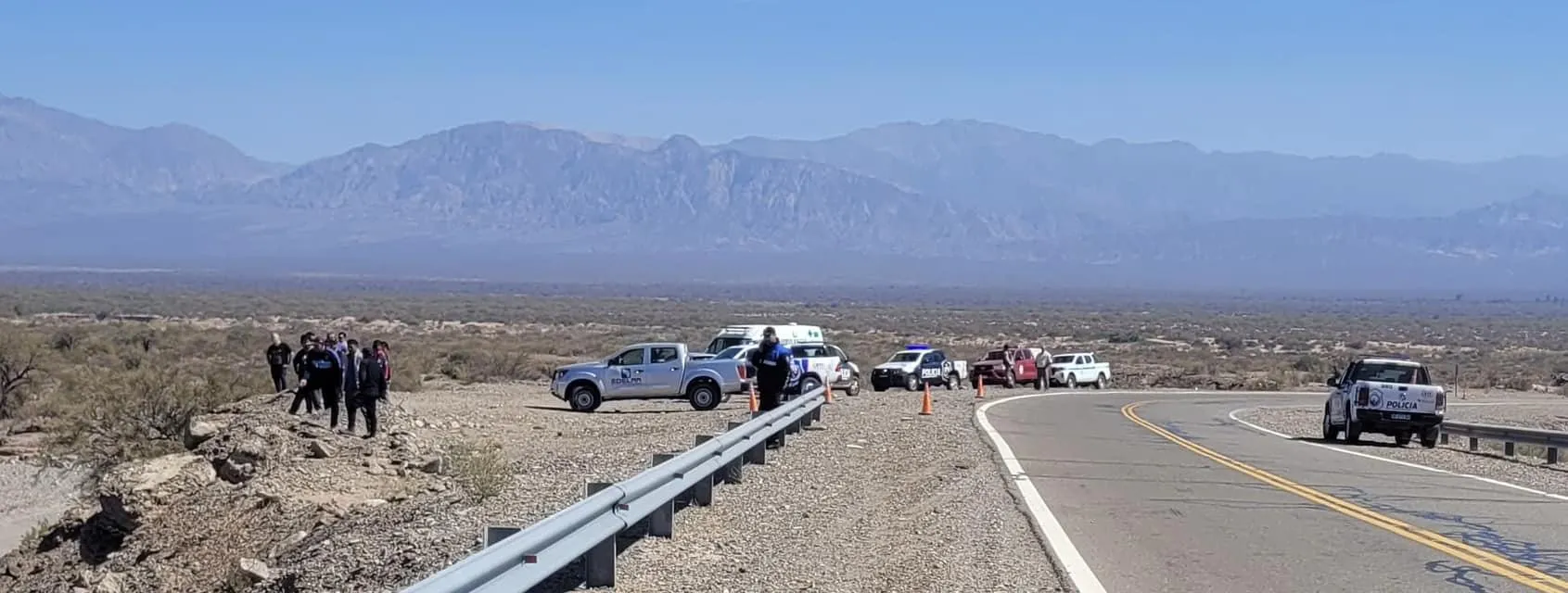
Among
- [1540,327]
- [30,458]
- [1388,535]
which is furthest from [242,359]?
[1540,327]

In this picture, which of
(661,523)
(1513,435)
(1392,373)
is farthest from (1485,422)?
(661,523)

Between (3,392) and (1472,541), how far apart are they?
31.1 metres

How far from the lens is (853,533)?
13.7 meters

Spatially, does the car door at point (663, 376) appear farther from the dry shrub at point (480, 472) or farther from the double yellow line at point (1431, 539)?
the dry shrub at point (480, 472)

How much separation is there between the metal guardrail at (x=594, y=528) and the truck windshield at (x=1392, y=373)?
49.3 ft

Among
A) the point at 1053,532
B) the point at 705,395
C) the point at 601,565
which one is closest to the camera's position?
the point at 601,565

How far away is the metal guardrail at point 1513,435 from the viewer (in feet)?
81.6

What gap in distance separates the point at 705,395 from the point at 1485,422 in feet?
52.8

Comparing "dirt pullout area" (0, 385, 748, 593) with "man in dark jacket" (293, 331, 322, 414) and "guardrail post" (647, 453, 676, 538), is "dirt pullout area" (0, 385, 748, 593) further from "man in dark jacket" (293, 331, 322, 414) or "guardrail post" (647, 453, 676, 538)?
"guardrail post" (647, 453, 676, 538)

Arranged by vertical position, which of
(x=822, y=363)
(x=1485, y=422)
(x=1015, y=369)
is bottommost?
(x=1015, y=369)

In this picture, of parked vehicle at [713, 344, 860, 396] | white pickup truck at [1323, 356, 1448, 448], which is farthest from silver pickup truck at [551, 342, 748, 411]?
white pickup truck at [1323, 356, 1448, 448]

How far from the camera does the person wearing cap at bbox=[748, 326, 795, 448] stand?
918 inches

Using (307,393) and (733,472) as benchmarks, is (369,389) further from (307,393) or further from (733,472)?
(733,472)

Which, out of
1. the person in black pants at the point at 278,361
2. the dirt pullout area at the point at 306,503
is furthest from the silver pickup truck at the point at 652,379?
the dirt pullout area at the point at 306,503
